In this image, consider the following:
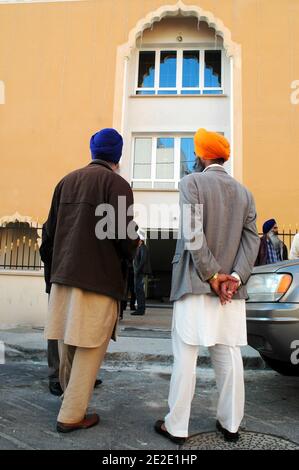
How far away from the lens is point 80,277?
283 centimetres

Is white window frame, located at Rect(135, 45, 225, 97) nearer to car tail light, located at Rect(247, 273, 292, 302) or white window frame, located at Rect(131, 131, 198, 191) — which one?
white window frame, located at Rect(131, 131, 198, 191)

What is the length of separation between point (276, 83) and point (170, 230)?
5261 mm

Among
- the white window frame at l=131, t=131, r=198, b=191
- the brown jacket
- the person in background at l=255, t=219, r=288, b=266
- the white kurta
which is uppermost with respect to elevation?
the white window frame at l=131, t=131, r=198, b=191

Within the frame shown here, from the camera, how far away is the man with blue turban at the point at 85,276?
2830 mm

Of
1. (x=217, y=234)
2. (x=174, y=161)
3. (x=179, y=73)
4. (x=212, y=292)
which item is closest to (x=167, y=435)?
(x=212, y=292)

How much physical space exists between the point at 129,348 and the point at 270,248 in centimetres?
278

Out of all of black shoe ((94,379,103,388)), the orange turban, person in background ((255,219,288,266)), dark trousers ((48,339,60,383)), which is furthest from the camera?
person in background ((255,219,288,266))

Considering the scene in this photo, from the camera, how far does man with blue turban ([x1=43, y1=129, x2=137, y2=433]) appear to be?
2830 mm

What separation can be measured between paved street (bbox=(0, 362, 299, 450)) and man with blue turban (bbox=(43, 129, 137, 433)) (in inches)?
7.6

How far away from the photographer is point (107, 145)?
3145 millimetres

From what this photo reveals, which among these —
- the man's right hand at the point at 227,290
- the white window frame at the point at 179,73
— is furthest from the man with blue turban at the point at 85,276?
the white window frame at the point at 179,73

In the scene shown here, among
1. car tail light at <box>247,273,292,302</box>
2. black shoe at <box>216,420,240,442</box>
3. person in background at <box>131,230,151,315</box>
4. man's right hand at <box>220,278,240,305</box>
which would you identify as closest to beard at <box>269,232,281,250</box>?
car tail light at <box>247,273,292,302</box>
